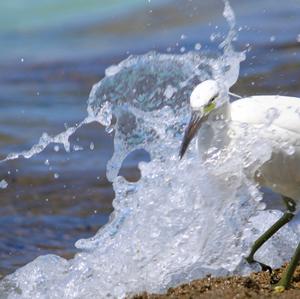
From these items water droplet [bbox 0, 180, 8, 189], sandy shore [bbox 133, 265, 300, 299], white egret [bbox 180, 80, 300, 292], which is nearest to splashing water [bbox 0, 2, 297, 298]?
white egret [bbox 180, 80, 300, 292]

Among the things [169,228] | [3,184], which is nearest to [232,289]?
[169,228]

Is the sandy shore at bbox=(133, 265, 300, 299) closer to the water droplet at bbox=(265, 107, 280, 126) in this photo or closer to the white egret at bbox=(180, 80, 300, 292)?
the white egret at bbox=(180, 80, 300, 292)

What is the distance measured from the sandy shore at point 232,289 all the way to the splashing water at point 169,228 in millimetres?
Answer: 178

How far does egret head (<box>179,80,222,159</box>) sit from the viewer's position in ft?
14.1

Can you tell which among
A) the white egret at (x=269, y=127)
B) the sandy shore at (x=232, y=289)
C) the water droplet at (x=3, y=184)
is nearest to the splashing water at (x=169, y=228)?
the white egret at (x=269, y=127)

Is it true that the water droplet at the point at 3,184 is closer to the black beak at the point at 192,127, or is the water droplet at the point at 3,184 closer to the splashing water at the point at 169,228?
the splashing water at the point at 169,228

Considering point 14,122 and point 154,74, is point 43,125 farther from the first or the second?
point 154,74

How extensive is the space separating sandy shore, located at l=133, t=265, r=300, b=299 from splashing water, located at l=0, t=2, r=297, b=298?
0.58ft

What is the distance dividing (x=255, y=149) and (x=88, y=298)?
1006 millimetres

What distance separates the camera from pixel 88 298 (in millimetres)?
4441

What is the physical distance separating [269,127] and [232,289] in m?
0.73

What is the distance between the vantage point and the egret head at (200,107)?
4309 millimetres

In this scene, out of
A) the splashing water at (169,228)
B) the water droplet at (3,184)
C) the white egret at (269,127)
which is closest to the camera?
the white egret at (269,127)

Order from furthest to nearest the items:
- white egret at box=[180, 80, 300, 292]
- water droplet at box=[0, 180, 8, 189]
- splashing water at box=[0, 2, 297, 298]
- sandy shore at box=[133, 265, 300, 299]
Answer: water droplet at box=[0, 180, 8, 189] < splashing water at box=[0, 2, 297, 298] < white egret at box=[180, 80, 300, 292] < sandy shore at box=[133, 265, 300, 299]
